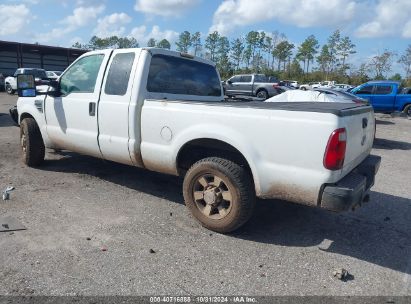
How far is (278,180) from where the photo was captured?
3.39 meters

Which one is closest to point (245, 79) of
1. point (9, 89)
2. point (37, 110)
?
point (9, 89)

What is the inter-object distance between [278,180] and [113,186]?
9.15 feet

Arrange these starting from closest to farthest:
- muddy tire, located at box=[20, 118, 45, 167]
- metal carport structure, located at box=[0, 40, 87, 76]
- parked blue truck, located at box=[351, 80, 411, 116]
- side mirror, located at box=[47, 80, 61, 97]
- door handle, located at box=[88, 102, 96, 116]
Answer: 1. door handle, located at box=[88, 102, 96, 116]
2. side mirror, located at box=[47, 80, 61, 97]
3. muddy tire, located at box=[20, 118, 45, 167]
4. parked blue truck, located at box=[351, 80, 411, 116]
5. metal carport structure, located at box=[0, 40, 87, 76]

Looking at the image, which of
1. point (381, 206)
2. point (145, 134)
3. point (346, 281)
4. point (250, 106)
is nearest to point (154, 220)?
point (145, 134)

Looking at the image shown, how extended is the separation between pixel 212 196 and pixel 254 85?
68.0ft

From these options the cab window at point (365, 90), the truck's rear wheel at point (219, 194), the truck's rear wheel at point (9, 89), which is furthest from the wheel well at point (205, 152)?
the truck's rear wheel at point (9, 89)

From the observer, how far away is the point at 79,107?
5016mm

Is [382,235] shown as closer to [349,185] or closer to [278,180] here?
[349,185]

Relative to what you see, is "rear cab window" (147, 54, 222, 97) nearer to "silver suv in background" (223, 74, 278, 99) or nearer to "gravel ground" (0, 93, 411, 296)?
"gravel ground" (0, 93, 411, 296)

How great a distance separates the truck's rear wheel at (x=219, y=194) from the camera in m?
3.63

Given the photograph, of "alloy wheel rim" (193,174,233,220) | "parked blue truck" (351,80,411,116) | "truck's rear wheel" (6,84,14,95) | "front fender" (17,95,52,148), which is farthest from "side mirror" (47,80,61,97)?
"truck's rear wheel" (6,84,14,95)

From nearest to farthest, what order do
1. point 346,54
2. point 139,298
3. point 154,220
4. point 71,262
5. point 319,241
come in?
point 139,298 → point 71,262 → point 319,241 → point 154,220 → point 346,54

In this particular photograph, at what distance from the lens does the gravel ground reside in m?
2.98

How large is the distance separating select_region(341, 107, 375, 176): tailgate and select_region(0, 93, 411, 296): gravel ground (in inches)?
34.8
